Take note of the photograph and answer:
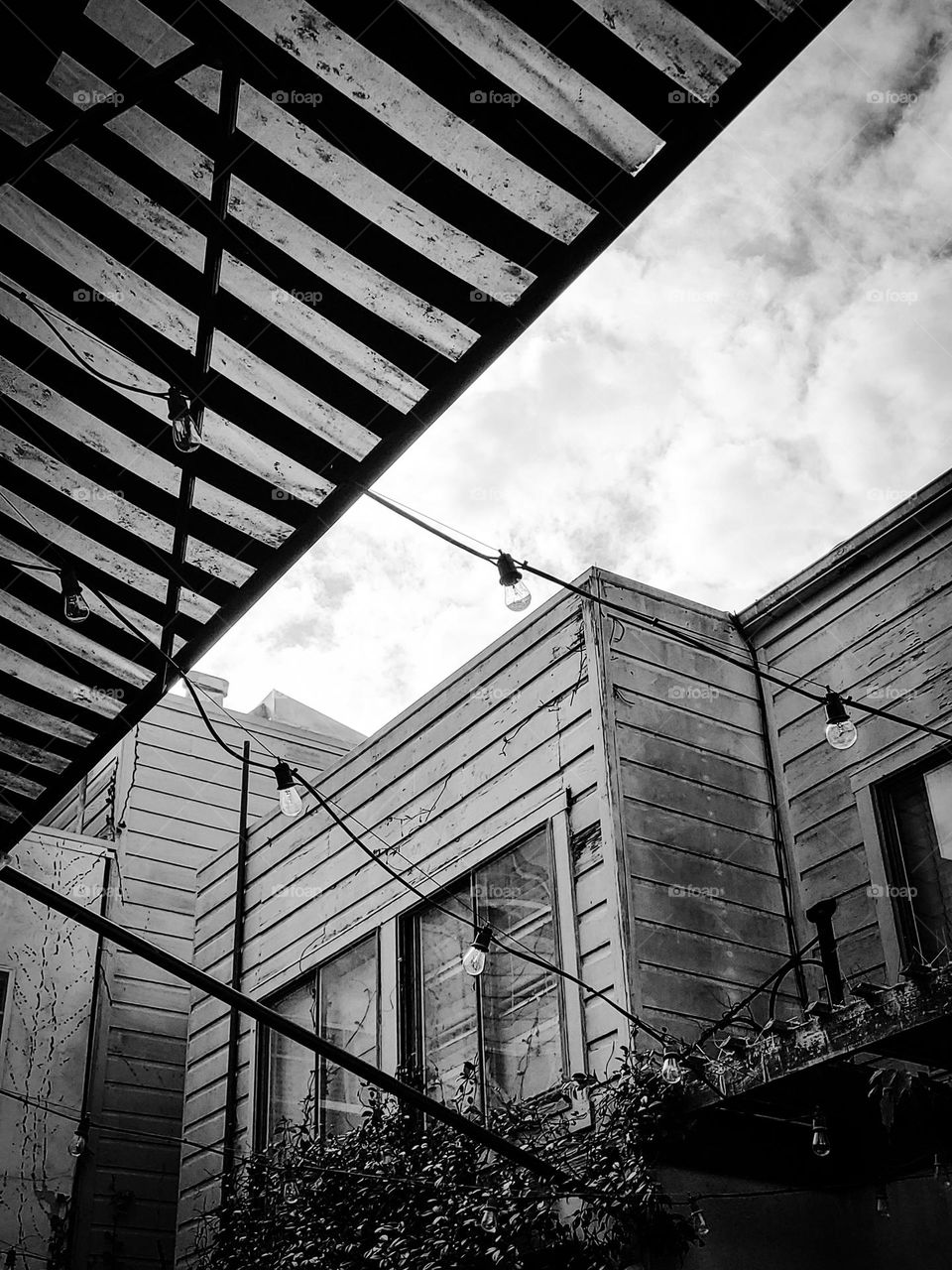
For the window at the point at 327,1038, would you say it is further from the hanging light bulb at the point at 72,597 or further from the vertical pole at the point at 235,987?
the hanging light bulb at the point at 72,597

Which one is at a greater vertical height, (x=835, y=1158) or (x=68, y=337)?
(x=68, y=337)

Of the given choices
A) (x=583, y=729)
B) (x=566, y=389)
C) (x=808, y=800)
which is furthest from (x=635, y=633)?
(x=566, y=389)

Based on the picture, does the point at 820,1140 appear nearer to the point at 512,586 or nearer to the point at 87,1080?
the point at 512,586

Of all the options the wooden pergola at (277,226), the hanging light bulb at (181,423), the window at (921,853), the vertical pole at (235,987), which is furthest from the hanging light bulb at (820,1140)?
the vertical pole at (235,987)

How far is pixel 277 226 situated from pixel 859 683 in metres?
5.36

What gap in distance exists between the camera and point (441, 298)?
374cm

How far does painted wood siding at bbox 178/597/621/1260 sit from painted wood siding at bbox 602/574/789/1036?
20 cm

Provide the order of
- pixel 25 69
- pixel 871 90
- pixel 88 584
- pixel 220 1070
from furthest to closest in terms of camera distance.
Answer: pixel 220 1070, pixel 871 90, pixel 88 584, pixel 25 69

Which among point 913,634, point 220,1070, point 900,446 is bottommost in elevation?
point 220,1070

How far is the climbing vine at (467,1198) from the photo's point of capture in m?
5.90

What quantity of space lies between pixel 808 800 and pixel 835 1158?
7.34 ft

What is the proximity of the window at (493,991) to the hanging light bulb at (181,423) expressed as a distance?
4.20 metres

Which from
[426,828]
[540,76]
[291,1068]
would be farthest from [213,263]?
[291,1068]

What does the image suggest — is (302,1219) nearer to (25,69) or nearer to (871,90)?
(25,69)
